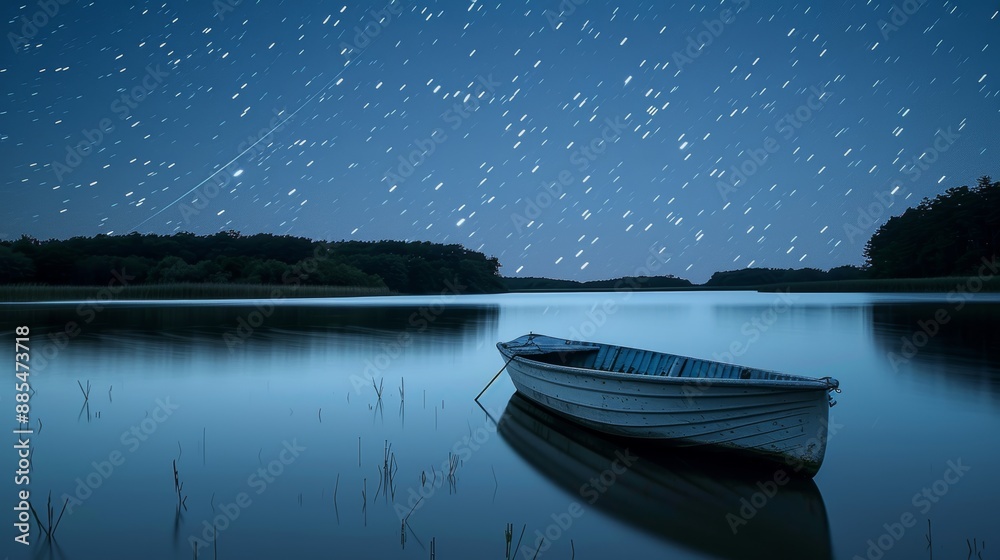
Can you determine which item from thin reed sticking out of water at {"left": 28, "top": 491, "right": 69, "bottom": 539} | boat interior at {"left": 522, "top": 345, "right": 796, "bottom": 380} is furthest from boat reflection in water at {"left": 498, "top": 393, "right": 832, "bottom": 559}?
thin reed sticking out of water at {"left": 28, "top": 491, "right": 69, "bottom": 539}

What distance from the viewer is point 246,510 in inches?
226

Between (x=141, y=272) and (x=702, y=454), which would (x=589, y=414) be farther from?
(x=141, y=272)

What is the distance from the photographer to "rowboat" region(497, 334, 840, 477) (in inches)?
234

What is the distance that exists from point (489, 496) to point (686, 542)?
2.13m

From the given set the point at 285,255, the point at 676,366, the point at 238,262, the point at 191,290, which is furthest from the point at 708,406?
the point at 285,255

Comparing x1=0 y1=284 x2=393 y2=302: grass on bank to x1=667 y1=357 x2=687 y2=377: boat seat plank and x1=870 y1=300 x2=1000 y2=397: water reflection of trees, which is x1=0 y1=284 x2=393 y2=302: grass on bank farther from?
x1=870 y1=300 x2=1000 y2=397: water reflection of trees

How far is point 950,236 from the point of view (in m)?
72.3

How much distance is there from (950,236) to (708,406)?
85.8m

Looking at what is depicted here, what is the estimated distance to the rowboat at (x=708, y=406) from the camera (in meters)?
5.93

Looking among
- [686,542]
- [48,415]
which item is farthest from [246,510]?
[48,415]

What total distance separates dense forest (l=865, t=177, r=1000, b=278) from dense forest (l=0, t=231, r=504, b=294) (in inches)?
3277

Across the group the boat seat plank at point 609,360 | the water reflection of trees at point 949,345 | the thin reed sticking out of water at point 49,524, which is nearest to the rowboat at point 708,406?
the boat seat plank at point 609,360

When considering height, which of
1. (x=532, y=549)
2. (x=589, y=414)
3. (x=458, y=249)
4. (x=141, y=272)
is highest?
(x=458, y=249)

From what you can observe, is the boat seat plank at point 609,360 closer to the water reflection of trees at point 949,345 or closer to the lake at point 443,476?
the lake at point 443,476
